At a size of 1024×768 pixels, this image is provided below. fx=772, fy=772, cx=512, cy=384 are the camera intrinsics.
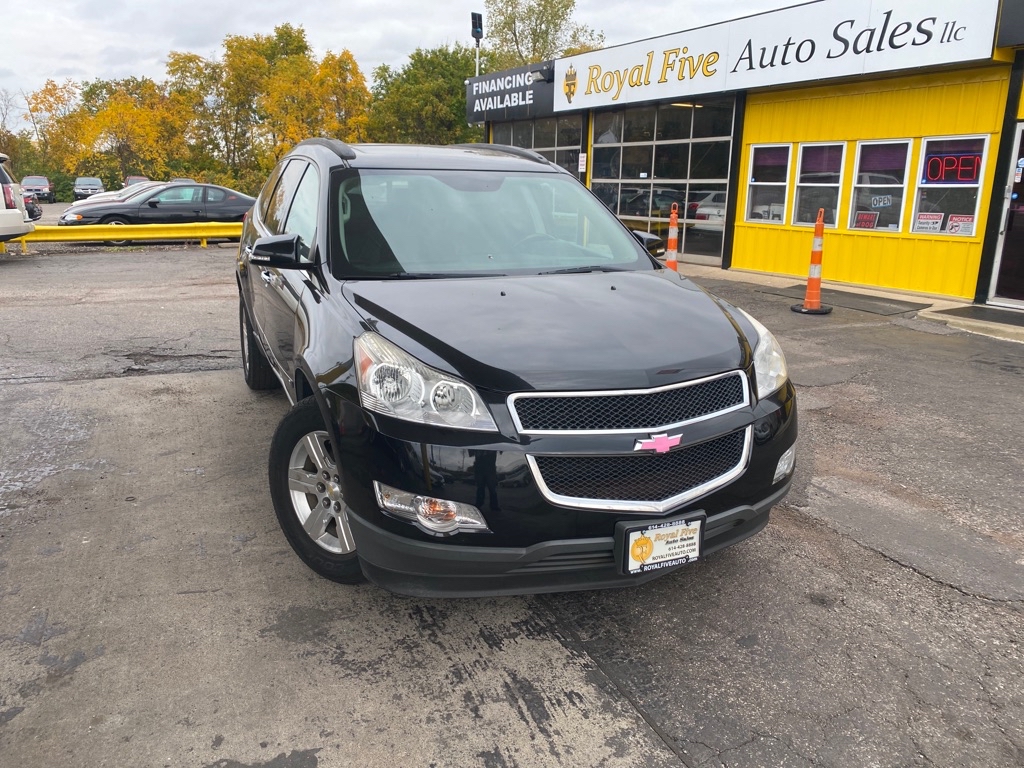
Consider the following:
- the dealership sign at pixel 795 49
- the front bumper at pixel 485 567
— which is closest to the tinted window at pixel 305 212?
the front bumper at pixel 485 567

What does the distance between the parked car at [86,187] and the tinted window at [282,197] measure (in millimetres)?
38548

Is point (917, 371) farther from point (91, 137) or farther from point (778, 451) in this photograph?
point (91, 137)

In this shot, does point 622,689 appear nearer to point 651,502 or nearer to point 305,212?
point 651,502

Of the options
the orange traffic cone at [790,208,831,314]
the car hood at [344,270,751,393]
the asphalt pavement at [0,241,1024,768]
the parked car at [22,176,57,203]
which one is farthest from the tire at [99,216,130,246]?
the parked car at [22,176,57,203]

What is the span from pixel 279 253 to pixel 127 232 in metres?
15.8

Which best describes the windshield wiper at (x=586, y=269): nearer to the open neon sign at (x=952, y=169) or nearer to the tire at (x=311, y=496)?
the tire at (x=311, y=496)

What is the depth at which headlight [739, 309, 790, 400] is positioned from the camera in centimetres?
307

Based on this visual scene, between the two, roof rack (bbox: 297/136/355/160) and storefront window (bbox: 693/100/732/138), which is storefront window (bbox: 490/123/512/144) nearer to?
storefront window (bbox: 693/100/732/138)

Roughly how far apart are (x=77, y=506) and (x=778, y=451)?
351 centimetres

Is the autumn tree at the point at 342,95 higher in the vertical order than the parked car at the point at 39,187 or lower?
higher

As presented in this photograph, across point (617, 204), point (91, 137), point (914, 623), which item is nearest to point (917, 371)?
point (914, 623)

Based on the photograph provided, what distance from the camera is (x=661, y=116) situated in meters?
15.5

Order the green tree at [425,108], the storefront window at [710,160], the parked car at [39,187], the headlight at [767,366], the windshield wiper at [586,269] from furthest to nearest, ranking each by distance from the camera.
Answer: the green tree at [425,108] < the parked car at [39,187] < the storefront window at [710,160] < the windshield wiper at [586,269] < the headlight at [767,366]

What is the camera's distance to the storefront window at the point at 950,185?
10.3 m
